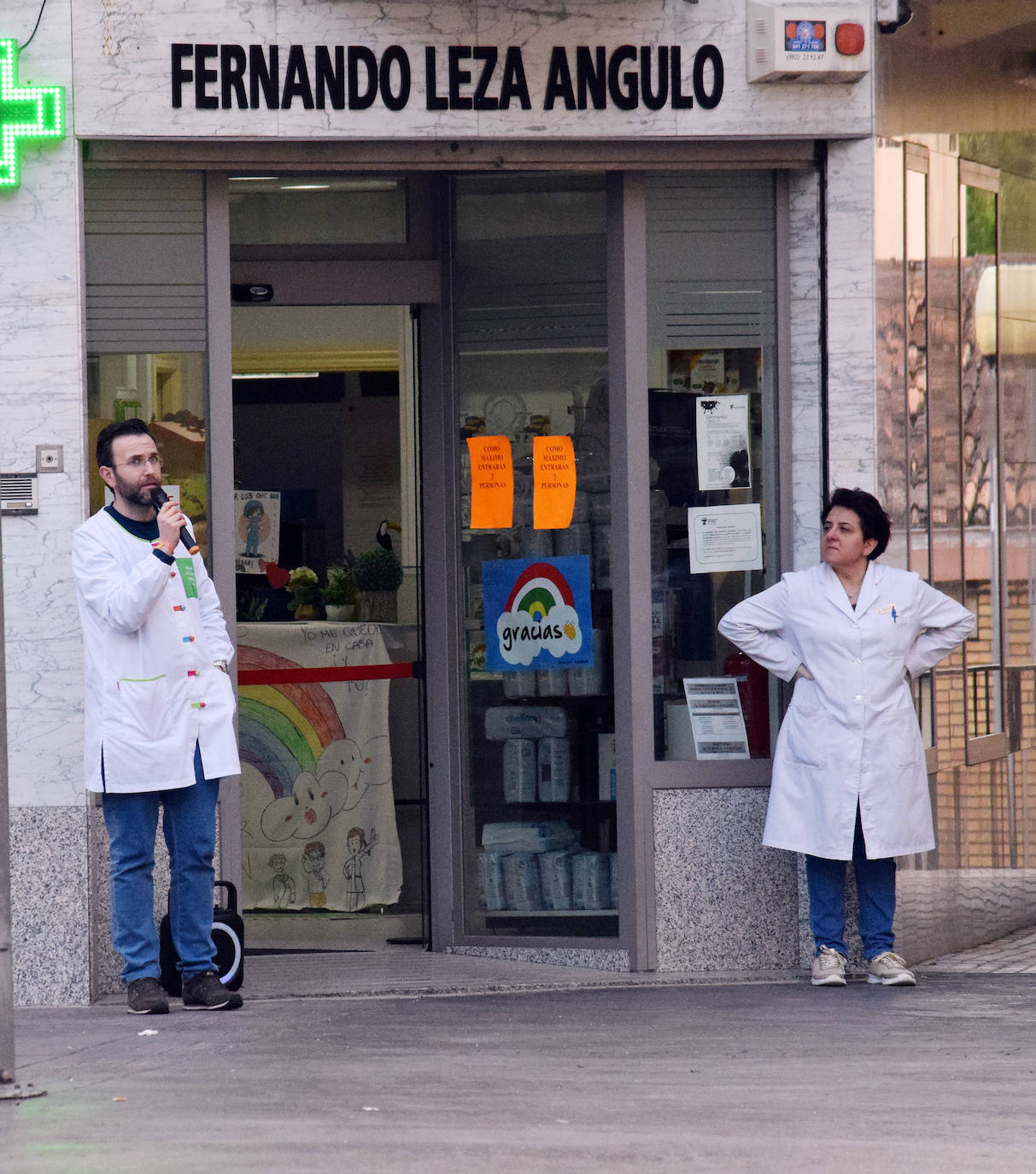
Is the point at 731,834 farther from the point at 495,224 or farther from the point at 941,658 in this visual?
the point at 495,224

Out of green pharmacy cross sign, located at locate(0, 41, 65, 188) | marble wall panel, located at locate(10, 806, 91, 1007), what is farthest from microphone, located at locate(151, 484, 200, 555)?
green pharmacy cross sign, located at locate(0, 41, 65, 188)

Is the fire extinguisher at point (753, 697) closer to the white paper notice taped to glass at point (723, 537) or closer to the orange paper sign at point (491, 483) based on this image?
the white paper notice taped to glass at point (723, 537)

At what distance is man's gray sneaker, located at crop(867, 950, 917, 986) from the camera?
733 centimetres

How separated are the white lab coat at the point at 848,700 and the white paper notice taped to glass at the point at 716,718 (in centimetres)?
34

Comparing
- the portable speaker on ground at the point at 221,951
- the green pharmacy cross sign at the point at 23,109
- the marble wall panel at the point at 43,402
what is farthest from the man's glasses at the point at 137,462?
the portable speaker on ground at the point at 221,951

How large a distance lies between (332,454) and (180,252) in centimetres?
159

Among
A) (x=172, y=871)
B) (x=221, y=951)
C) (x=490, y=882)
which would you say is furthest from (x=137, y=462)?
(x=490, y=882)

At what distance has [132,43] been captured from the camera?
287 inches

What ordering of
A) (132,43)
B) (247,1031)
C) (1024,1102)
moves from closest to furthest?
1. (1024,1102)
2. (247,1031)
3. (132,43)

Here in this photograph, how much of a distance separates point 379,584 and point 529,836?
134 cm

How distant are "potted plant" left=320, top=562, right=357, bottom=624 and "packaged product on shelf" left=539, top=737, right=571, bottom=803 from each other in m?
1.18

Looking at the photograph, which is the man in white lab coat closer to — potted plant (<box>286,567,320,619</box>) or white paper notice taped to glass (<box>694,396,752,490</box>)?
potted plant (<box>286,567,320,619</box>)

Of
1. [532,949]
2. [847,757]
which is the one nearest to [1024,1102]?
[847,757]

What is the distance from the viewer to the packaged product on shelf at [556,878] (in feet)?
26.3
